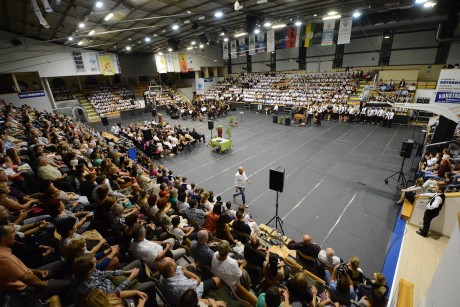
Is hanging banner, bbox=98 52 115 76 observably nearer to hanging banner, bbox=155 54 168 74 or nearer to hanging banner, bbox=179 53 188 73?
hanging banner, bbox=155 54 168 74

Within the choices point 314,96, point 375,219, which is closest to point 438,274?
point 375,219

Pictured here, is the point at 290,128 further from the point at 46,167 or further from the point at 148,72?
the point at 148,72

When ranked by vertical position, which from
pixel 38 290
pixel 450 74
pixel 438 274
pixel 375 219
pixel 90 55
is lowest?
pixel 375 219

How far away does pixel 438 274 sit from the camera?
2689 mm

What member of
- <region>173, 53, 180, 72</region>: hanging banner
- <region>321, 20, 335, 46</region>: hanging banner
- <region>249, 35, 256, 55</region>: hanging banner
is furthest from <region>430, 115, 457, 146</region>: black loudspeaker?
<region>173, 53, 180, 72</region>: hanging banner

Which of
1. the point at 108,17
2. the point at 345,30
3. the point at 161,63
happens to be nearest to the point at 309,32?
the point at 345,30

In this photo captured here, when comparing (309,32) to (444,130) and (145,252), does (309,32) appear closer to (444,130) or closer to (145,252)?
(444,130)

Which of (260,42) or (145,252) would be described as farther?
(260,42)

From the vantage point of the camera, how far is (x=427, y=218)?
5180 mm

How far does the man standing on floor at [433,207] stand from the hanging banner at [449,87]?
3.86 m

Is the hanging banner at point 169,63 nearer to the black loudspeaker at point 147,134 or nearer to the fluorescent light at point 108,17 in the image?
the fluorescent light at point 108,17

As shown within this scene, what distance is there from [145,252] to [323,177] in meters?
7.07

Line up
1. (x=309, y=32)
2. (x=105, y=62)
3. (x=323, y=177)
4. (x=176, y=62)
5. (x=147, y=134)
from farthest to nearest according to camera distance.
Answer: (x=176, y=62), (x=105, y=62), (x=309, y=32), (x=147, y=134), (x=323, y=177)

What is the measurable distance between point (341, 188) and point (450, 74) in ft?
16.4
